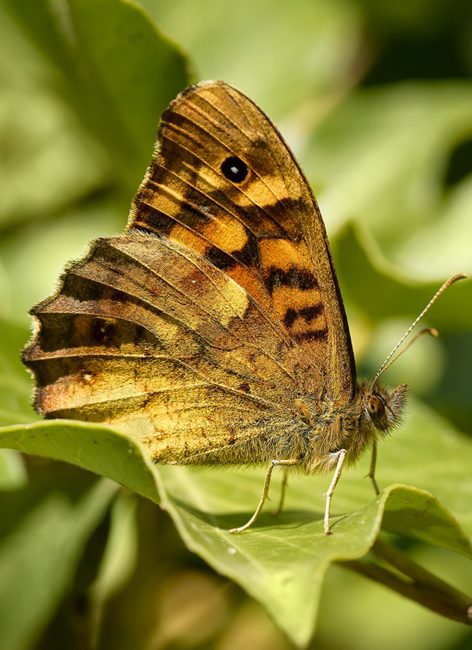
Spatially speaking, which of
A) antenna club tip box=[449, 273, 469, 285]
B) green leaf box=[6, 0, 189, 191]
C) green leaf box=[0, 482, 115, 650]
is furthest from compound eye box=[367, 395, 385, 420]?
green leaf box=[6, 0, 189, 191]

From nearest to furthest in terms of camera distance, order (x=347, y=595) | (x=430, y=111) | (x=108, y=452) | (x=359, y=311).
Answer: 1. (x=108, y=452)
2. (x=359, y=311)
3. (x=347, y=595)
4. (x=430, y=111)

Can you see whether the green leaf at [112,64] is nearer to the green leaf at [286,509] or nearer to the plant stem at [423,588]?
the green leaf at [286,509]

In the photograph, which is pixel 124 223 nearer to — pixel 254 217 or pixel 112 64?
pixel 112 64

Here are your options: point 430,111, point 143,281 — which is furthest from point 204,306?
point 430,111

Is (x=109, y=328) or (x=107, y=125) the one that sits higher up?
(x=107, y=125)

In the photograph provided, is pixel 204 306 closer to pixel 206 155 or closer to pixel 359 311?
pixel 206 155

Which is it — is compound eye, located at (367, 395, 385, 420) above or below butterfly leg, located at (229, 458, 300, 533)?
above

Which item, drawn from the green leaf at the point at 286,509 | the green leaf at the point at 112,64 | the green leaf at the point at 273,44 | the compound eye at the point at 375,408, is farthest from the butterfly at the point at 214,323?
the green leaf at the point at 273,44

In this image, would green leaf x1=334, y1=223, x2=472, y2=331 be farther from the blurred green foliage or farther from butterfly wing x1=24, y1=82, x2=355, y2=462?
butterfly wing x1=24, y1=82, x2=355, y2=462
